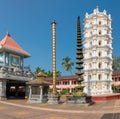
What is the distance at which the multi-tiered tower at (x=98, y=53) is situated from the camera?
1957 inches

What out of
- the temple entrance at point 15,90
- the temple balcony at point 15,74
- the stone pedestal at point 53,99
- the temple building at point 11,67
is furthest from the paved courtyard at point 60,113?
the temple entrance at point 15,90

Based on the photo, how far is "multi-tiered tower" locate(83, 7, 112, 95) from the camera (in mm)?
49716

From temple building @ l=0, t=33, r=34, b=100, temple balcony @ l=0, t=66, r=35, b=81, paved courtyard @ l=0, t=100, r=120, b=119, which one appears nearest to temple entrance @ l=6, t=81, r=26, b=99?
temple building @ l=0, t=33, r=34, b=100

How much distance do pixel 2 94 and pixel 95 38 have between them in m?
30.1

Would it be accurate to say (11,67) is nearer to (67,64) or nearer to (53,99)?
(53,99)

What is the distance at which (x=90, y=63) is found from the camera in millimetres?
51562

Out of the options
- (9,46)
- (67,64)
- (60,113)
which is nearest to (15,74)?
(9,46)

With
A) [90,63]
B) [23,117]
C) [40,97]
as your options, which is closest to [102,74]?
[90,63]

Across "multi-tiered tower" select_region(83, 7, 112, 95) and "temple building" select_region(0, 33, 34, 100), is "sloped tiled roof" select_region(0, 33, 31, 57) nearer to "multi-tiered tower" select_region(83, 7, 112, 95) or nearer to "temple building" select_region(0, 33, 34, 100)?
"temple building" select_region(0, 33, 34, 100)

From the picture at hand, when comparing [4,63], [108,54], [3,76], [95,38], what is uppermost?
[95,38]

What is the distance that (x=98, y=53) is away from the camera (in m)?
50.7

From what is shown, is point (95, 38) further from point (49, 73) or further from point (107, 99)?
point (49, 73)

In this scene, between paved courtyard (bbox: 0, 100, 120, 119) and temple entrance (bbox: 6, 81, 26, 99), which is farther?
temple entrance (bbox: 6, 81, 26, 99)

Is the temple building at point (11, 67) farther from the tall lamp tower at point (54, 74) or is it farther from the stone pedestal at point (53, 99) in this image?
the stone pedestal at point (53, 99)
